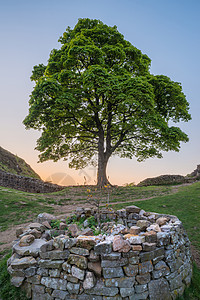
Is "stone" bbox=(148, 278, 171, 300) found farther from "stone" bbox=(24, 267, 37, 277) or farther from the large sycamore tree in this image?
the large sycamore tree

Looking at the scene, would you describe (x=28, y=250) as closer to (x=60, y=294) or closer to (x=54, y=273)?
(x=54, y=273)

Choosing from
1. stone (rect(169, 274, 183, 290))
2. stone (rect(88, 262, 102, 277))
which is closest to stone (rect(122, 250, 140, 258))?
stone (rect(88, 262, 102, 277))

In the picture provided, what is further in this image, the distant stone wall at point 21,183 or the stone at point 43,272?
the distant stone wall at point 21,183

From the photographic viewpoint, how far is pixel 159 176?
2228cm

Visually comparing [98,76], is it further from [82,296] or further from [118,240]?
[82,296]

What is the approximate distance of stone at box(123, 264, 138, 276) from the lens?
3465mm

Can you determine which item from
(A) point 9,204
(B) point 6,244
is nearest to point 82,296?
(B) point 6,244

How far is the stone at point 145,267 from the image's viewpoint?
3539 mm

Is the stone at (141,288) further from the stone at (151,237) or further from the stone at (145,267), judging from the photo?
the stone at (151,237)

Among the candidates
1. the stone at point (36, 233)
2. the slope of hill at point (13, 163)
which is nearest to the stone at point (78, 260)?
the stone at point (36, 233)

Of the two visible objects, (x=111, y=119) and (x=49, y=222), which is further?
(x=111, y=119)

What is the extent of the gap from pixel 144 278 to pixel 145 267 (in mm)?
198

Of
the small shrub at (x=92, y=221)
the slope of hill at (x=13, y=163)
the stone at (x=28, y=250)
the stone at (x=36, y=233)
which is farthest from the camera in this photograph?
the slope of hill at (x=13, y=163)

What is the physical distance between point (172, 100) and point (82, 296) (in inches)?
636
